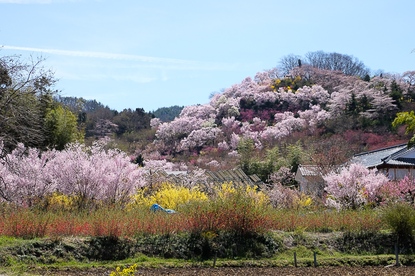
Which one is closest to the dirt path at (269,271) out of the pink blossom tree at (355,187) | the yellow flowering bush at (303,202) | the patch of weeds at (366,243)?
the patch of weeds at (366,243)

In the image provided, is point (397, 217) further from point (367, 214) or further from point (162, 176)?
point (162, 176)

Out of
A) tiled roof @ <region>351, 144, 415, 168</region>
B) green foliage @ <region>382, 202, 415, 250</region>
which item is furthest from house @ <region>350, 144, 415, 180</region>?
green foliage @ <region>382, 202, 415, 250</region>

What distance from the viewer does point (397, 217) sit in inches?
574

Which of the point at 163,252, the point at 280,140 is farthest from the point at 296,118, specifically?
the point at 163,252

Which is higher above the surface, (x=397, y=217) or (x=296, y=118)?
(x=296, y=118)

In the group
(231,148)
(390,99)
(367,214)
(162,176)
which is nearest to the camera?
(367,214)

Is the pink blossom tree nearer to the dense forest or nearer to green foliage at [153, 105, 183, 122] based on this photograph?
the dense forest

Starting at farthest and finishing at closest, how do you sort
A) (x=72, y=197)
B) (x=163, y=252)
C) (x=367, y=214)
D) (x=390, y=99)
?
(x=390, y=99), (x=72, y=197), (x=367, y=214), (x=163, y=252)

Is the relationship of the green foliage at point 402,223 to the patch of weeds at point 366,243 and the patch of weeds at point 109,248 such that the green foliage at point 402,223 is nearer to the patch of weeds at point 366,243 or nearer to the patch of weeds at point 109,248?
the patch of weeds at point 366,243

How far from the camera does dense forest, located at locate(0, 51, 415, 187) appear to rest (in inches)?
1439

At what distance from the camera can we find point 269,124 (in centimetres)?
5647

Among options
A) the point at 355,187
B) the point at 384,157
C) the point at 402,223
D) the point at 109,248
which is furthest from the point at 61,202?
the point at 384,157

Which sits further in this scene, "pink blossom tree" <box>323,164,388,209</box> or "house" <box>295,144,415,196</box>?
"house" <box>295,144,415,196</box>

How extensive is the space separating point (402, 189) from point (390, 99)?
2814 cm
